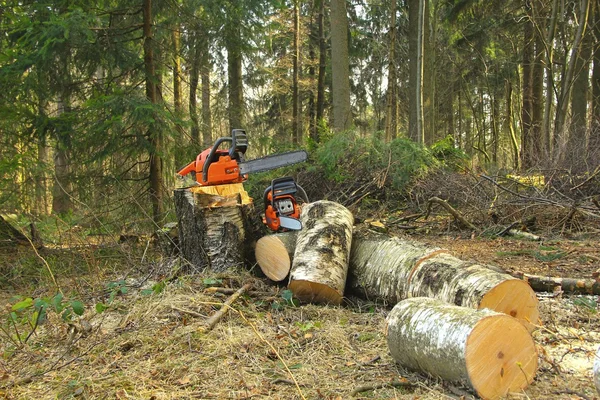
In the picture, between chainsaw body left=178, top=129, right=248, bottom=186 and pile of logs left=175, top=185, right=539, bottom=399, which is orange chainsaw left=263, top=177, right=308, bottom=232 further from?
chainsaw body left=178, top=129, right=248, bottom=186

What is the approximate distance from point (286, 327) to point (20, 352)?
6.31 ft

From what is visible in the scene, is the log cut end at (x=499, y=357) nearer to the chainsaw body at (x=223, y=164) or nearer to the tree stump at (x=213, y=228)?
the tree stump at (x=213, y=228)

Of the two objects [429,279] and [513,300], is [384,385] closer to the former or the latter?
[513,300]

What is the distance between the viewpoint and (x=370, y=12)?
60.8ft

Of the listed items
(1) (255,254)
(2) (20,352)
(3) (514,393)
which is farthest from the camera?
(1) (255,254)

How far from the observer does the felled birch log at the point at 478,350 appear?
97.5 inches

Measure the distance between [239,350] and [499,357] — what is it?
65.2 inches

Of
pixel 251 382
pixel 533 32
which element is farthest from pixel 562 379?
pixel 533 32

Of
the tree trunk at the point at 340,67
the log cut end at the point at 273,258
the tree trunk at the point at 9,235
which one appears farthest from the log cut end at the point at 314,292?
the tree trunk at the point at 340,67

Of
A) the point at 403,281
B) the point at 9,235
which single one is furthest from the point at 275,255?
the point at 9,235

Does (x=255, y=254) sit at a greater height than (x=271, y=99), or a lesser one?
lesser

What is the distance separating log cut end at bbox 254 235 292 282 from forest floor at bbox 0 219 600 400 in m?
0.13

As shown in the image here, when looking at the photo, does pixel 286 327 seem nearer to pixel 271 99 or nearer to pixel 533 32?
pixel 533 32

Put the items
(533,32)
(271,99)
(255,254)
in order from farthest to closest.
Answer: (271,99) → (533,32) → (255,254)
